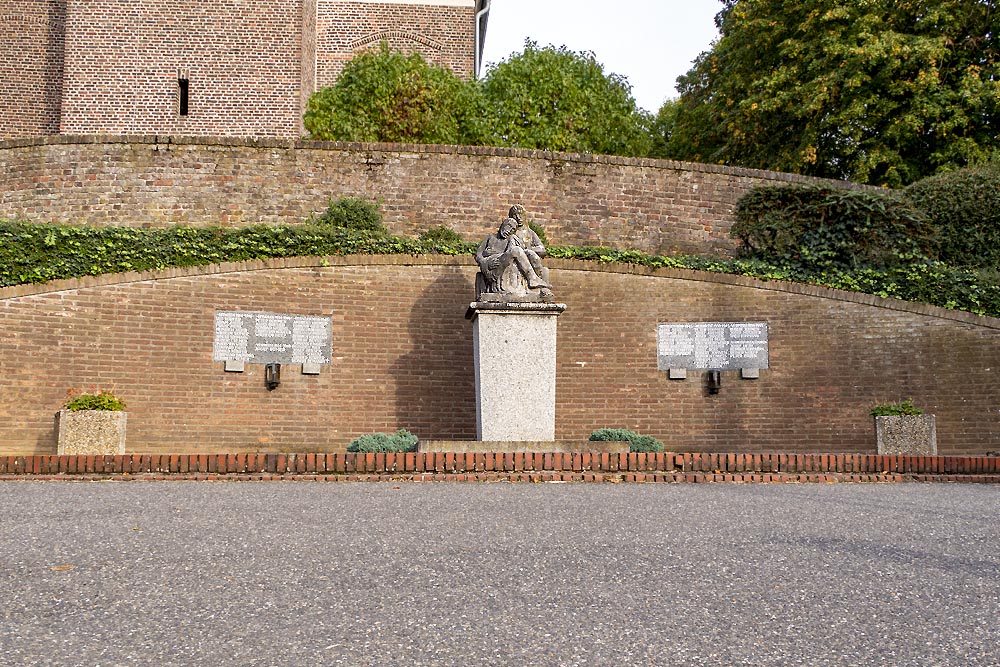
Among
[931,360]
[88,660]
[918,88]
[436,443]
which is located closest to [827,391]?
[931,360]

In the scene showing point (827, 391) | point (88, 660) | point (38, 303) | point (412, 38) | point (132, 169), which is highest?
point (412, 38)

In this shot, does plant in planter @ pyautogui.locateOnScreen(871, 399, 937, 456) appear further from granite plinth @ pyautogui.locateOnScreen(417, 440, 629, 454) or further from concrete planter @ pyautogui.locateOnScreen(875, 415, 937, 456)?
granite plinth @ pyautogui.locateOnScreen(417, 440, 629, 454)

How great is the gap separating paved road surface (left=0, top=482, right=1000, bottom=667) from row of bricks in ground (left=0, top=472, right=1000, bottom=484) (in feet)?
5.25

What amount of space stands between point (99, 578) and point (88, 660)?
3.87ft

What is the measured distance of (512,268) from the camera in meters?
11.5

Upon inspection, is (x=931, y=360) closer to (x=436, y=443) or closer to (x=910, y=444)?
(x=910, y=444)

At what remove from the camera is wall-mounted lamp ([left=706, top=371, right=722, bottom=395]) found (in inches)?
551

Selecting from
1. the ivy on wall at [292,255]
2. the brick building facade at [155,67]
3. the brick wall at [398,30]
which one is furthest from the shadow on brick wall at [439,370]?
the brick wall at [398,30]

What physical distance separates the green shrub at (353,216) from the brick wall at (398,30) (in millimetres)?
13910

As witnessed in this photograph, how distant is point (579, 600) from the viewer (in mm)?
3988

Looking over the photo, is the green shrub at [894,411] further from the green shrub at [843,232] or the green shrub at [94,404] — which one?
the green shrub at [94,404]

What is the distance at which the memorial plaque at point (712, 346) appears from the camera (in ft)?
46.5

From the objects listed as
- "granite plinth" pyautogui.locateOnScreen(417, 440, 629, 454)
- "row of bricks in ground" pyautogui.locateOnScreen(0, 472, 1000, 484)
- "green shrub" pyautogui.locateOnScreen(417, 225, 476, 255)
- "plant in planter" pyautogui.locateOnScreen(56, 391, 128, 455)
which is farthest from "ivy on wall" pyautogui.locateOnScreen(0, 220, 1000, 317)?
"row of bricks in ground" pyautogui.locateOnScreen(0, 472, 1000, 484)

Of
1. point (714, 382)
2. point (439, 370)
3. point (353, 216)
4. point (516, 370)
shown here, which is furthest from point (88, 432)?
point (714, 382)
